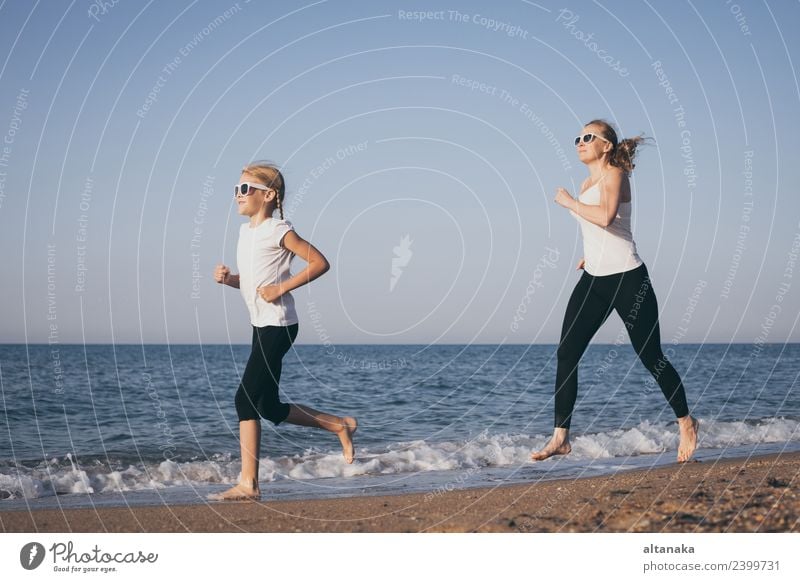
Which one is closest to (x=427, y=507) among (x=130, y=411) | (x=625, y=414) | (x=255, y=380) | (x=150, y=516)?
(x=255, y=380)

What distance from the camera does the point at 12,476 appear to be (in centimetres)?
1024

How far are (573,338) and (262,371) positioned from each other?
250cm

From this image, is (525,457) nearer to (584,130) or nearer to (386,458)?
(386,458)

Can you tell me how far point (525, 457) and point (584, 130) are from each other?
6.02 metres

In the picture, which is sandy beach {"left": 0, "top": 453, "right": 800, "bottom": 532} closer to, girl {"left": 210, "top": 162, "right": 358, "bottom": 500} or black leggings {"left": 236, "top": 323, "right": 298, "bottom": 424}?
girl {"left": 210, "top": 162, "right": 358, "bottom": 500}

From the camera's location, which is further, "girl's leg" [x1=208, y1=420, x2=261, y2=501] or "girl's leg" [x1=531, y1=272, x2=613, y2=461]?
"girl's leg" [x1=531, y1=272, x2=613, y2=461]

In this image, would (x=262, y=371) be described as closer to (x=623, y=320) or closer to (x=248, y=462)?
(x=248, y=462)

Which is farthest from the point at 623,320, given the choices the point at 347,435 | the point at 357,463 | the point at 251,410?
the point at 357,463

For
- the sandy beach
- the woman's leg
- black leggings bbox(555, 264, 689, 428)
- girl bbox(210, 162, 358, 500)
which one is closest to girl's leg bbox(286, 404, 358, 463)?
girl bbox(210, 162, 358, 500)

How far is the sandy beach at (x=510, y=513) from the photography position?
20.7ft

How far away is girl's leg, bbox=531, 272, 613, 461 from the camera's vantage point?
7059 mm

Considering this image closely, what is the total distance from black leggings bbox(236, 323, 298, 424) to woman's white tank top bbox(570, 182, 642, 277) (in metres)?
2.46
